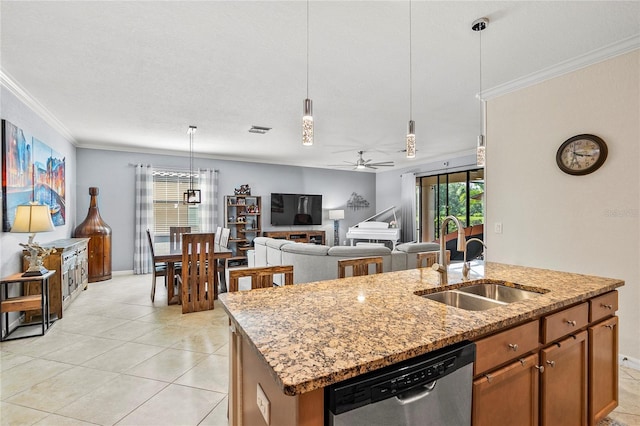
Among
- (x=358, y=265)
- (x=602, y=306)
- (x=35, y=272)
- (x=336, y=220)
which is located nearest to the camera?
(x=602, y=306)

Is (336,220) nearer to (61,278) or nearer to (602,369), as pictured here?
(61,278)

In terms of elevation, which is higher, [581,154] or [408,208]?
[581,154]

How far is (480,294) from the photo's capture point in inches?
76.4

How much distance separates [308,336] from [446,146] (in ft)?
19.5

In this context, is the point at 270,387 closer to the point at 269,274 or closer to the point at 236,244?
the point at 269,274

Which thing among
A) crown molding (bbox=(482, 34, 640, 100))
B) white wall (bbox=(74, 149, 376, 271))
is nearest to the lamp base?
white wall (bbox=(74, 149, 376, 271))

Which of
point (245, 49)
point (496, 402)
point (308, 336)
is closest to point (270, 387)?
point (308, 336)

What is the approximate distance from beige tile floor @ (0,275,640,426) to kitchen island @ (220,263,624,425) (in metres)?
0.87

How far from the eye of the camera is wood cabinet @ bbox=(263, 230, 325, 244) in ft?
24.7

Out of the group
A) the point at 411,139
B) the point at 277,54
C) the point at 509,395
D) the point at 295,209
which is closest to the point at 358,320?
the point at 509,395

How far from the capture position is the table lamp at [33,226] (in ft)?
9.70

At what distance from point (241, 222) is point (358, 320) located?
6.36 meters

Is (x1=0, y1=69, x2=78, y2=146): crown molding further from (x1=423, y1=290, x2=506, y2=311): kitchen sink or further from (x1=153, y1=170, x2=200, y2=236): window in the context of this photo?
(x1=423, y1=290, x2=506, y2=311): kitchen sink

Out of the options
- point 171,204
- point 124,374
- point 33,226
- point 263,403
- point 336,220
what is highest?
point 171,204
